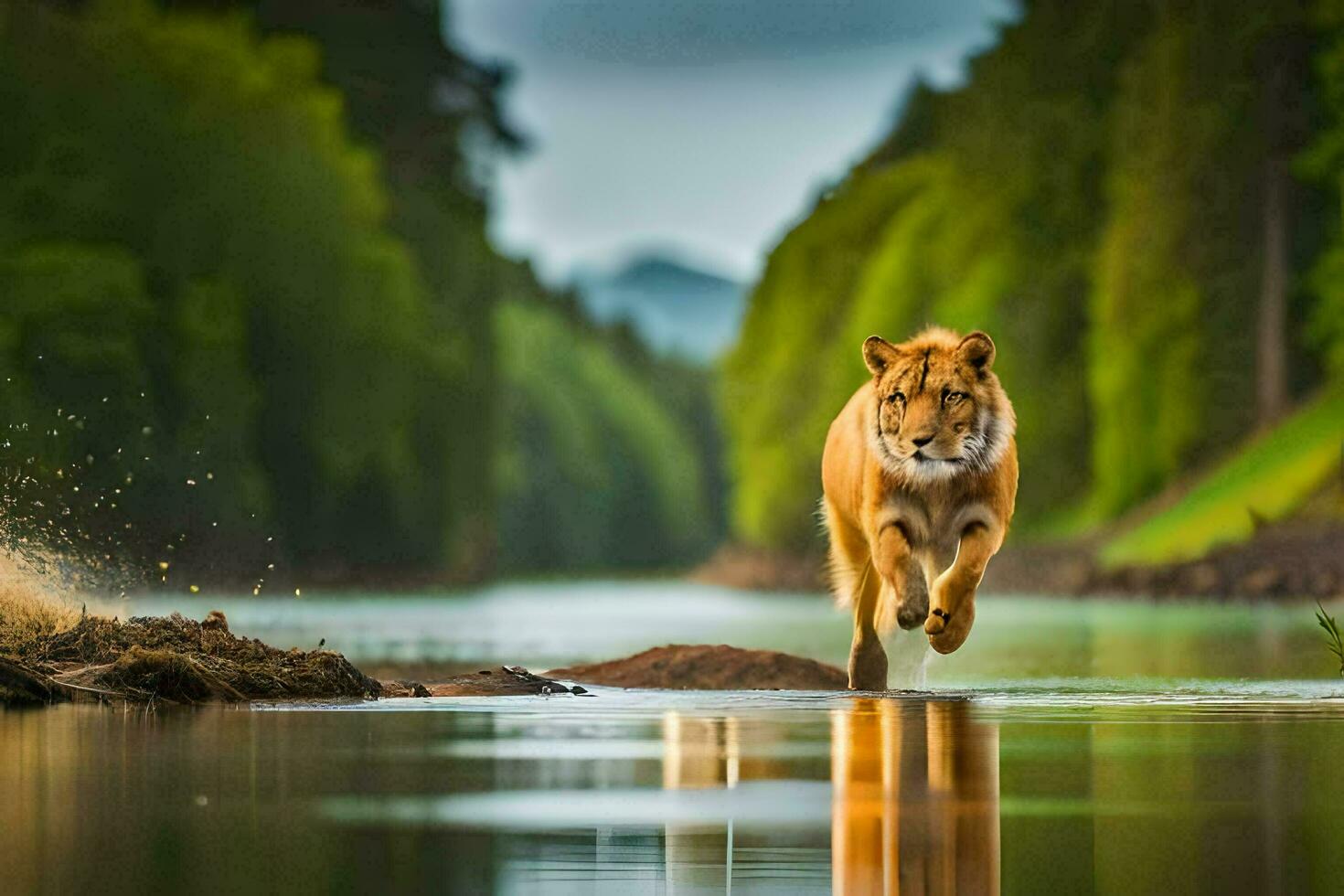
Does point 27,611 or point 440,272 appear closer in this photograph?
point 27,611

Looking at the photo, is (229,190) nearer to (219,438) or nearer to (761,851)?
(219,438)

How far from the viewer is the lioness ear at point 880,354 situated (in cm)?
1573

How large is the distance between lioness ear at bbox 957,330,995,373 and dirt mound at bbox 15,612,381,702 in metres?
4.95

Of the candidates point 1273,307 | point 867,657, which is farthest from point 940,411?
point 1273,307

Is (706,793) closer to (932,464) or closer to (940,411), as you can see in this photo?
(932,464)

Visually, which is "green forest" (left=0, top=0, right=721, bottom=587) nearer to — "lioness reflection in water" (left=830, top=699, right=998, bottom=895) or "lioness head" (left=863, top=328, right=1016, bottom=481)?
"lioness head" (left=863, top=328, right=1016, bottom=481)

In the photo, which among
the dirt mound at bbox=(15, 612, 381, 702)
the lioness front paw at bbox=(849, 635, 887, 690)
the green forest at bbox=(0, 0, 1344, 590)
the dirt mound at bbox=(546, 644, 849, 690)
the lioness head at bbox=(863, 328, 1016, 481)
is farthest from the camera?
the green forest at bbox=(0, 0, 1344, 590)

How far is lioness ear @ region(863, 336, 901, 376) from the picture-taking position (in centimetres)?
1573

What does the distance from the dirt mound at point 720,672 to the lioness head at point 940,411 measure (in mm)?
3220

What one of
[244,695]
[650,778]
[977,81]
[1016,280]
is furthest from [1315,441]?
[650,778]

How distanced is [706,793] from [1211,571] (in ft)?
103

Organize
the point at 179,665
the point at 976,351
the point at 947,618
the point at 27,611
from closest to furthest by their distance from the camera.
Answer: the point at 947,618 → the point at 976,351 → the point at 179,665 → the point at 27,611

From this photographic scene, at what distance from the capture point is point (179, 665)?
16141 mm

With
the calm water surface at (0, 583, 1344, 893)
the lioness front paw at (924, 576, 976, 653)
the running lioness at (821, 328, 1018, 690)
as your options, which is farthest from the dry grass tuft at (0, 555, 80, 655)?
the lioness front paw at (924, 576, 976, 653)
